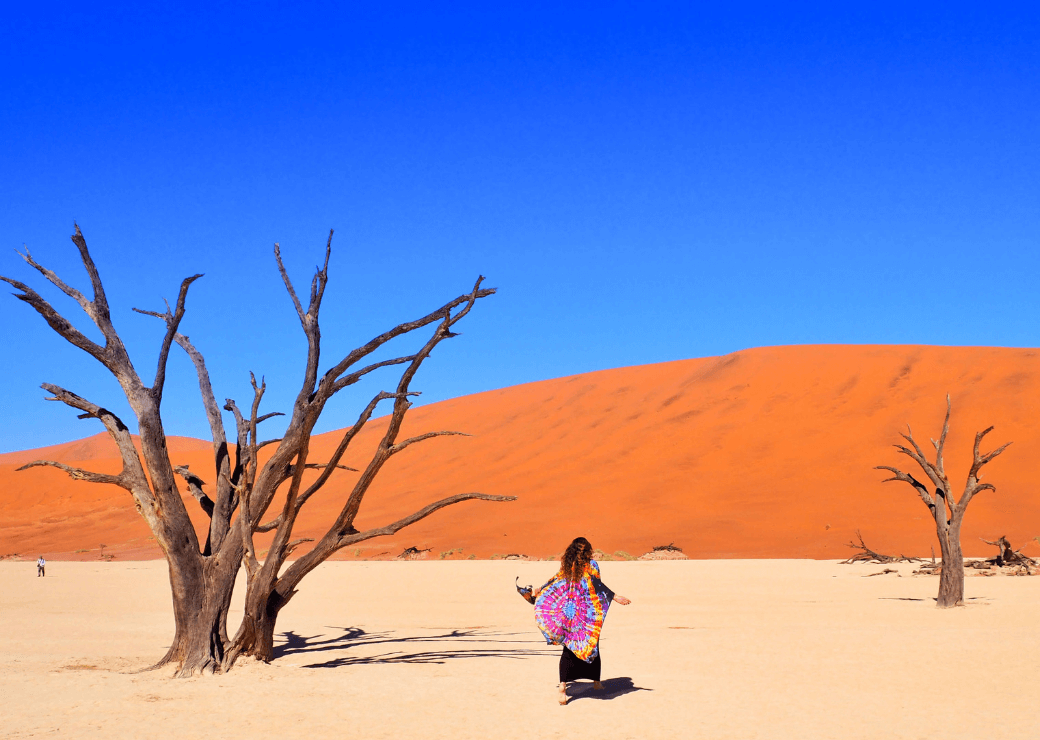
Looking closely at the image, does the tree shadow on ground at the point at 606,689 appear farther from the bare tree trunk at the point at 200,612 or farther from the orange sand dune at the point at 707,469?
the orange sand dune at the point at 707,469

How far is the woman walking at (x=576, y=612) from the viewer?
776 cm

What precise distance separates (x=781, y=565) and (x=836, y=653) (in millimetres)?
14611

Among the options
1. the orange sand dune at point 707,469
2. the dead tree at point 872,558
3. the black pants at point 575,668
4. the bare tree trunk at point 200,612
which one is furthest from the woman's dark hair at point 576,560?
the orange sand dune at point 707,469

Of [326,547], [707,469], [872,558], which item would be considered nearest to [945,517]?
[326,547]

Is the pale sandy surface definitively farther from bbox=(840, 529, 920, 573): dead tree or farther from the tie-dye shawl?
bbox=(840, 529, 920, 573): dead tree

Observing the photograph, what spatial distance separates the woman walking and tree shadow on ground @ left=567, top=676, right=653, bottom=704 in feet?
0.31

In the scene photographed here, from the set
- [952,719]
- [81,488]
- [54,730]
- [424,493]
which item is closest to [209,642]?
[54,730]

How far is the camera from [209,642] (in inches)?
334

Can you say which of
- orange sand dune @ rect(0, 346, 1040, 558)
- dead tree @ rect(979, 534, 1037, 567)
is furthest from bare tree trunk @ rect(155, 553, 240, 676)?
orange sand dune @ rect(0, 346, 1040, 558)

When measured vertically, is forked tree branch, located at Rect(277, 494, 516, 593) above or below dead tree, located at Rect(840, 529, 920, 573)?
above

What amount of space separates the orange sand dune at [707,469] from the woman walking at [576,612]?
69.2 feet

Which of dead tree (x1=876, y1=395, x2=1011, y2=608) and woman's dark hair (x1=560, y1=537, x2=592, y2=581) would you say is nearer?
woman's dark hair (x1=560, y1=537, x2=592, y2=581)

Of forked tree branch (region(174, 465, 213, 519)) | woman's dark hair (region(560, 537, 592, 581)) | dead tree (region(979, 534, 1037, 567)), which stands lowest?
dead tree (region(979, 534, 1037, 567))

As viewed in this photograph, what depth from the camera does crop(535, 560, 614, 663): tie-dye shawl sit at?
776cm
